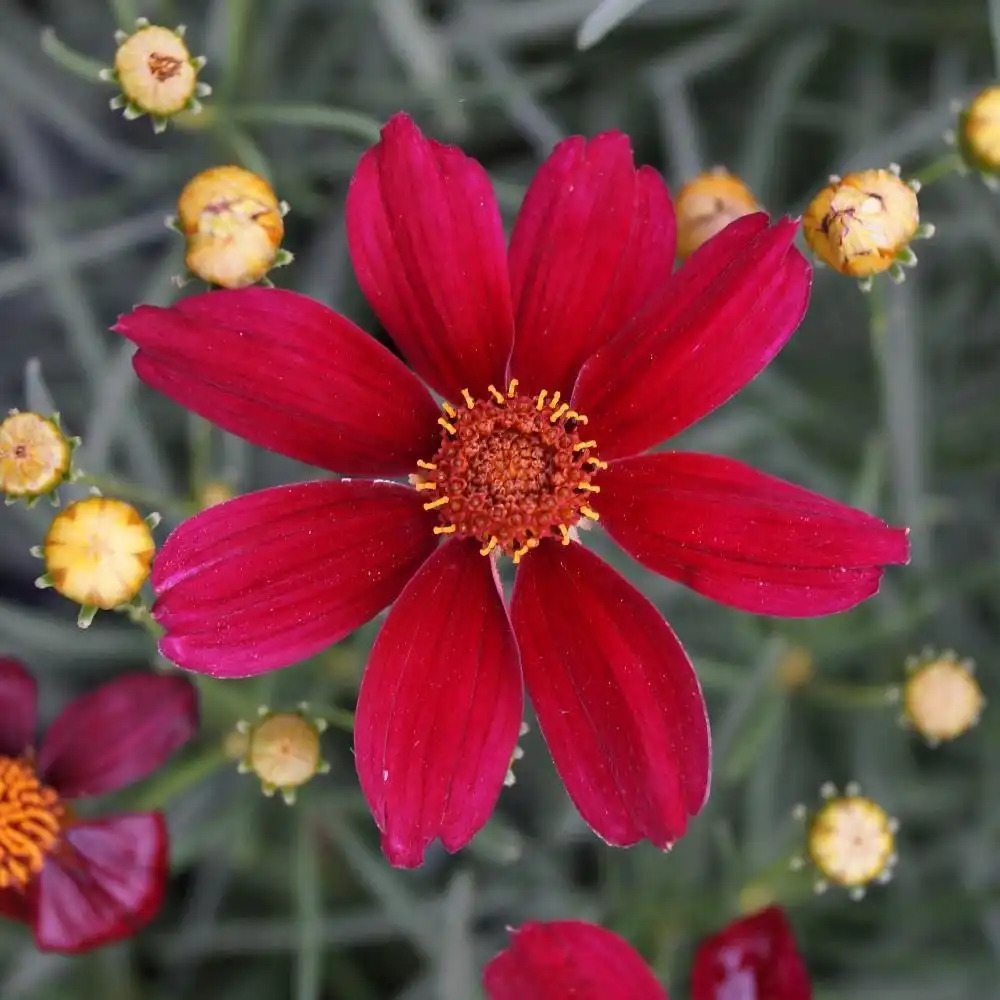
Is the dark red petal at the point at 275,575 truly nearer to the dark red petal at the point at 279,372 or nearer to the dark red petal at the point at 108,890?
the dark red petal at the point at 279,372

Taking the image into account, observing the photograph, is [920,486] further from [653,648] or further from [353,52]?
[353,52]

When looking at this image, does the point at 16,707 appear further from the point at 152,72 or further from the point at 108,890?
the point at 152,72

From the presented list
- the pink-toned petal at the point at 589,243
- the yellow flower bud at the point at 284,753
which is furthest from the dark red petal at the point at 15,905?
the pink-toned petal at the point at 589,243

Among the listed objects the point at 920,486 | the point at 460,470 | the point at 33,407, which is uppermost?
the point at 920,486

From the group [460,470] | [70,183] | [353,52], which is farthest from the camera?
[70,183]

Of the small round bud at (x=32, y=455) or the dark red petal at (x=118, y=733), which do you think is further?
the dark red petal at (x=118, y=733)

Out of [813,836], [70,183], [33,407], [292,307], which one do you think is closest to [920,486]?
[813,836]

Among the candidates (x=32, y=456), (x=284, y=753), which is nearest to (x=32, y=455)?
(x=32, y=456)
